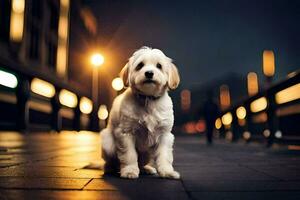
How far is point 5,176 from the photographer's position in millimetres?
3486

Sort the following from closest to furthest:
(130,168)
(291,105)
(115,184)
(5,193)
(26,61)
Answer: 1. (5,193)
2. (115,184)
3. (130,168)
4. (291,105)
5. (26,61)

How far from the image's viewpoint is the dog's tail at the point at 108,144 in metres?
4.01

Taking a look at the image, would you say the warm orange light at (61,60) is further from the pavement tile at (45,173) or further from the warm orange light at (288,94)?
the pavement tile at (45,173)

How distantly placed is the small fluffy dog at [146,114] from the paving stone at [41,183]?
1.80 feet

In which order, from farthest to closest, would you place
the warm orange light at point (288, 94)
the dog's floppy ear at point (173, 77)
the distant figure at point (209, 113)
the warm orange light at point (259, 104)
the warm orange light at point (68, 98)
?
1. the warm orange light at point (68, 98)
2. the distant figure at point (209, 113)
3. the warm orange light at point (259, 104)
4. the warm orange light at point (288, 94)
5. the dog's floppy ear at point (173, 77)

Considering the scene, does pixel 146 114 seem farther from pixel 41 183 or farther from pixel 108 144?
pixel 41 183

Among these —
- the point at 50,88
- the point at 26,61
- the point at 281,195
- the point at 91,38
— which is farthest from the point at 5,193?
the point at 91,38

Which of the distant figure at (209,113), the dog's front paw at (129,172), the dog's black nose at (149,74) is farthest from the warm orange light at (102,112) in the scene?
the dog's black nose at (149,74)

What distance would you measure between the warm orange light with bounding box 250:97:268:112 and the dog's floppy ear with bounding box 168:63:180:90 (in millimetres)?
7560

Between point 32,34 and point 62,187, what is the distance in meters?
31.0

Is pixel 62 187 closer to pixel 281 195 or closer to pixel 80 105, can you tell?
pixel 281 195

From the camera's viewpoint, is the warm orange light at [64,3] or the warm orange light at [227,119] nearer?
the warm orange light at [227,119]

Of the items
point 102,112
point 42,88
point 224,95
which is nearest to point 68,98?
point 42,88

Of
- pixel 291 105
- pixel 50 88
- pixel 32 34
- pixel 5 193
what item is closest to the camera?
Answer: pixel 5 193
